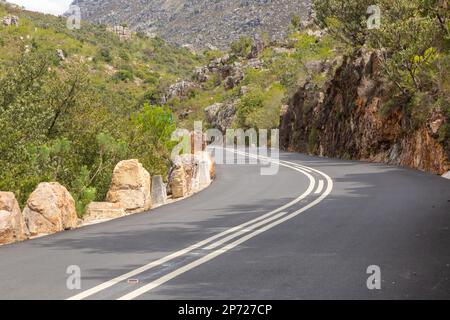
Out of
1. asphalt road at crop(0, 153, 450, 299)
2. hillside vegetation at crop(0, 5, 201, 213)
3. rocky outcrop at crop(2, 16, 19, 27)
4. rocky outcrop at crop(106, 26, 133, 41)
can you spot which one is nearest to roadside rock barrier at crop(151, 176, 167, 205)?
asphalt road at crop(0, 153, 450, 299)

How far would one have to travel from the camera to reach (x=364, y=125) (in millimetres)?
33344

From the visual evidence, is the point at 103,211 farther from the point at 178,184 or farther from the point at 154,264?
the point at 154,264

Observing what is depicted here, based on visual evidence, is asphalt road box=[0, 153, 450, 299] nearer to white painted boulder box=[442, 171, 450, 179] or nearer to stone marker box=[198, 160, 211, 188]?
white painted boulder box=[442, 171, 450, 179]

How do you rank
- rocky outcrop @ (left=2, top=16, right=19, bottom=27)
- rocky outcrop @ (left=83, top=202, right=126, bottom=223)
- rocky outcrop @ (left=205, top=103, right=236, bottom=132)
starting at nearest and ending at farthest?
rocky outcrop @ (left=83, top=202, right=126, bottom=223)
rocky outcrop @ (left=205, top=103, right=236, bottom=132)
rocky outcrop @ (left=2, top=16, right=19, bottom=27)

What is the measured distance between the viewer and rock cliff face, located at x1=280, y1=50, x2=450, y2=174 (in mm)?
25266

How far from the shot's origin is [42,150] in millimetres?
16375

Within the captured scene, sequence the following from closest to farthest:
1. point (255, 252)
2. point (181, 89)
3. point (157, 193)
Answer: point (255, 252)
point (157, 193)
point (181, 89)

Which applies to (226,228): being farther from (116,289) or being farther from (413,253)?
(116,289)

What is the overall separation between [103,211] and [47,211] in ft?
9.24

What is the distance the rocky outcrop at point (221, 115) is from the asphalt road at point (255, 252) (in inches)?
2450

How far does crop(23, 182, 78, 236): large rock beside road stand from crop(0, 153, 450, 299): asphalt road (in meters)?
0.57

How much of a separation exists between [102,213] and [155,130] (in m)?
14.5

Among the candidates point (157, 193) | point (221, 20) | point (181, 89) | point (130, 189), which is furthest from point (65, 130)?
point (221, 20)

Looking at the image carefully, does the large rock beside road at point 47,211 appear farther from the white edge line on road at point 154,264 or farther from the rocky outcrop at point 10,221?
the white edge line on road at point 154,264
